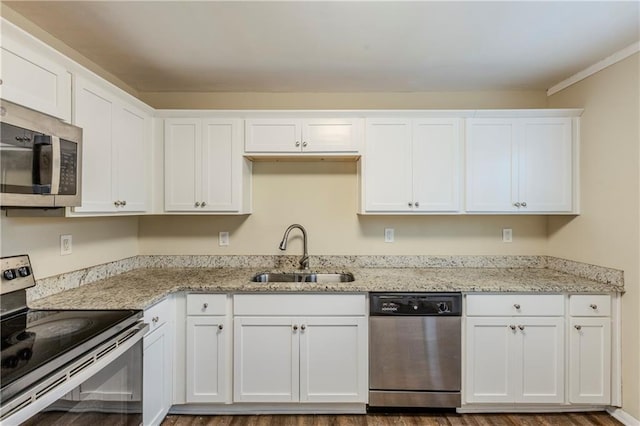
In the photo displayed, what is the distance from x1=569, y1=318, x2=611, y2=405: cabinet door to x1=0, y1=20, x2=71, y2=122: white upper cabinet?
3.31 metres

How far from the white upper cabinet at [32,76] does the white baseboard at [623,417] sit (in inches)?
150

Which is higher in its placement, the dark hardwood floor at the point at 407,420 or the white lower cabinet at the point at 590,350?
the white lower cabinet at the point at 590,350

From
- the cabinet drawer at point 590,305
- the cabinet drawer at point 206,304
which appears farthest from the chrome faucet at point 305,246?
the cabinet drawer at point 590,305

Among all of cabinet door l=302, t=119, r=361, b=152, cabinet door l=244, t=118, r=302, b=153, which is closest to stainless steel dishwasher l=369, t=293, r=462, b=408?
cabinet door l=302, t=119, r=361, b=152

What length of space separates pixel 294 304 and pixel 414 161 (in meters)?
1.42

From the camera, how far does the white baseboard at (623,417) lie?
6.58 feet

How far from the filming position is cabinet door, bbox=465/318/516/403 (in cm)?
212

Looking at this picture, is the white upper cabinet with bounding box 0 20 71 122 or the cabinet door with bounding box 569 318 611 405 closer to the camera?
the white upper cabinet with bounding box 0 20 71 122

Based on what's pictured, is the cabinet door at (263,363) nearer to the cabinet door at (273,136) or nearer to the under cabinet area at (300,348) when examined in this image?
the under cabinet area at (300,348)

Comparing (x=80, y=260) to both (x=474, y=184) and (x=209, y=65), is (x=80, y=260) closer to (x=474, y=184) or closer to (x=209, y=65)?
(x=209, y=65)

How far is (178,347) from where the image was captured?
2123 millimetres

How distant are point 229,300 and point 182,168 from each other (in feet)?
3.64

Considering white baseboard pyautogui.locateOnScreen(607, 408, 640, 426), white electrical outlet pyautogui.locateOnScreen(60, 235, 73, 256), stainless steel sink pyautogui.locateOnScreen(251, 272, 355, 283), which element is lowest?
white baseboard pyautogui.locateOnScreen(607, 408, 640, 426)

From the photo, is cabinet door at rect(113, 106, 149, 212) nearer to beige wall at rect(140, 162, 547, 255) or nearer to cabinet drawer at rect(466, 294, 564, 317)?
beige wall at rect(140, 162, 547, 255)
